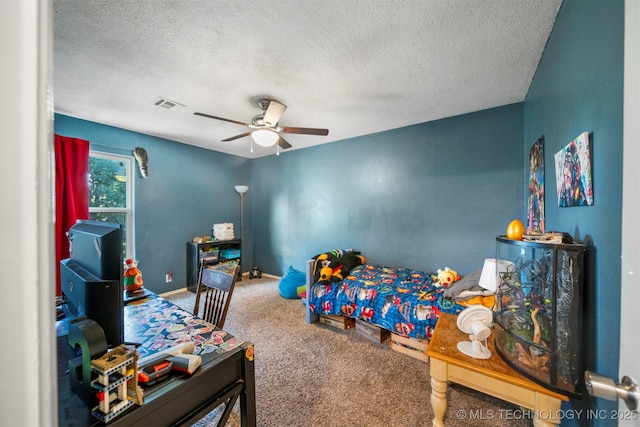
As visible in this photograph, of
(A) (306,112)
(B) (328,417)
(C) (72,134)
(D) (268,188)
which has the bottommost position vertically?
(B) (328,417)

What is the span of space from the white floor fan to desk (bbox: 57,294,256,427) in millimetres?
1082

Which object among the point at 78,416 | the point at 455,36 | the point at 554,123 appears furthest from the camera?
the point at 455,36

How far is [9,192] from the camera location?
0.31 metres

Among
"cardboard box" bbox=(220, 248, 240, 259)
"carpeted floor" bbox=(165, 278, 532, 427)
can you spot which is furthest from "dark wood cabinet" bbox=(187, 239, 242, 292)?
"carpeted floor" bbox=(165, 278, 532, 427)

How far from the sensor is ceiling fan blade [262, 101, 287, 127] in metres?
2.20

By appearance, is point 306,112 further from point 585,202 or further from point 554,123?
point 585,202

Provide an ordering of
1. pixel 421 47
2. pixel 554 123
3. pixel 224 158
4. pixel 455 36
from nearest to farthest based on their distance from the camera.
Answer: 1. pixel 554 123
2. pixel 455 36
3. pixel 421 47
4. pixel 224 158

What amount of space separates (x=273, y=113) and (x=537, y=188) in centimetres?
224

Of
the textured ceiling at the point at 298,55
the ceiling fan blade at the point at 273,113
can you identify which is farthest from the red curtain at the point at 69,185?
the ceiling fan blade at the point at 273,113

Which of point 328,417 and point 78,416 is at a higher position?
point 78,416

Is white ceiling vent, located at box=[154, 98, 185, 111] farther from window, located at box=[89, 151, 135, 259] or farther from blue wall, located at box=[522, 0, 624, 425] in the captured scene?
blue wall, located at box=[522, 0, 624, 425]

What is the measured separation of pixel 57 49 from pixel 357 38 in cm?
207

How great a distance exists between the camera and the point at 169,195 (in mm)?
3771

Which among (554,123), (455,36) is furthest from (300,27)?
(554,123)
